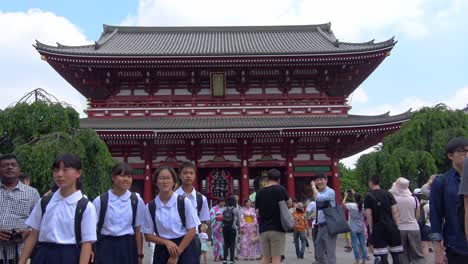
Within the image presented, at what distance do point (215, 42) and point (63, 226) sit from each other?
2290 cm

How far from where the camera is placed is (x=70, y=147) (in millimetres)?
9383

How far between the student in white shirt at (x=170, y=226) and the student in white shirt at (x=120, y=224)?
237 mm

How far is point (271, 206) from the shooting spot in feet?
22.4

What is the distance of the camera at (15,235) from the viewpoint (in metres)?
4.83

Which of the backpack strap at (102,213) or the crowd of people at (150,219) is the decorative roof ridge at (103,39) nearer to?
the crowd of people at (150,219)

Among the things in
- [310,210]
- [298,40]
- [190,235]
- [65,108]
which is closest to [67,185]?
[190,235]

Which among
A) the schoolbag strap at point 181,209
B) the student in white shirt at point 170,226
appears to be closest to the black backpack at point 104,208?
the student in white shirt at point 170,226

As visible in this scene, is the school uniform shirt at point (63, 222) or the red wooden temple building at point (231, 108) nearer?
the school uniform shirt at point (63, 222)

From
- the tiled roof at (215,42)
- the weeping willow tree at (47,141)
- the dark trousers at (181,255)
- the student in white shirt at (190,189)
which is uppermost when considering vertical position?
the tiled roof at (215,42)

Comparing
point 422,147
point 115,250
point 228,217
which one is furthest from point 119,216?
point 422,147

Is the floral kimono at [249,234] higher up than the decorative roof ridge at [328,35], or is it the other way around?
the decorative roof ridge at [328,35]

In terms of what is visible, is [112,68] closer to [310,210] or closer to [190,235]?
[310,210]

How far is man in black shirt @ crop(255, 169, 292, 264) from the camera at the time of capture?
6.84m

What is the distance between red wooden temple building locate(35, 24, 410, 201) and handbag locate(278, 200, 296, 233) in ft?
39.6
